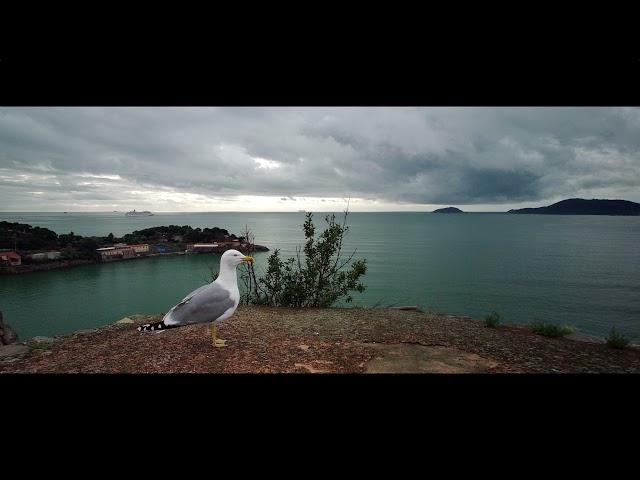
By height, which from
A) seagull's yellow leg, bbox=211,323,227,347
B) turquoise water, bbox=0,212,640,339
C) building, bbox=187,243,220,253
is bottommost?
turquoise water, bbox=0,212,640,339

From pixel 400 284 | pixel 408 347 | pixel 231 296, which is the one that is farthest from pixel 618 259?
pixel 231 296

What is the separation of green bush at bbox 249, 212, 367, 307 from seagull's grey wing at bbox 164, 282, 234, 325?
3496mm

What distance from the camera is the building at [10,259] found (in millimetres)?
6305

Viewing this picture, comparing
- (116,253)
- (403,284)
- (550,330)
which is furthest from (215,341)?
(403,284)

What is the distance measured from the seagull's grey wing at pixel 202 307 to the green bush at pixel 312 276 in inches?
138

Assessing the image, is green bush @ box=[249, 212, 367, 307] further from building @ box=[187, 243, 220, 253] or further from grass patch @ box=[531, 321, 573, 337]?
grass patch @ box=[531, 321, 573, 337]

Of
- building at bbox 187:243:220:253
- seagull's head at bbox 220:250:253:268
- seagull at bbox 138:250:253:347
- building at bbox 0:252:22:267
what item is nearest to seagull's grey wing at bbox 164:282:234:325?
seagull at bbox 138:250:253:347

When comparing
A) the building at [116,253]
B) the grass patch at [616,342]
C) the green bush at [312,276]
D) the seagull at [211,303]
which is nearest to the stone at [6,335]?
the seagull at [211,303]

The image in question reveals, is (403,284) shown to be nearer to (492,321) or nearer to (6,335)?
(492,321)

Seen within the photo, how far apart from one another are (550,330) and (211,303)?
4336 millimetres

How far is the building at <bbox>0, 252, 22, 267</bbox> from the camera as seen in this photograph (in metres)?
6.30
